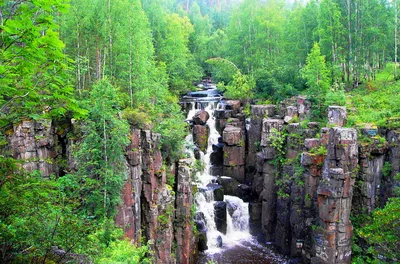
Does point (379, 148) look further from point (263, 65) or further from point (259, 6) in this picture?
point (259, 6)

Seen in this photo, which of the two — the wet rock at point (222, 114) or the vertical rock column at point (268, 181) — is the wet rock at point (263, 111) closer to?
the vertical rock column at point (268, 181)

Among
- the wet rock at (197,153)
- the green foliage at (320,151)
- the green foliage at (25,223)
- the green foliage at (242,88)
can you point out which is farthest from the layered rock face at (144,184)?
the green foliage at (242,88)

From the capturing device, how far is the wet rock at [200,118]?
44.8 meters

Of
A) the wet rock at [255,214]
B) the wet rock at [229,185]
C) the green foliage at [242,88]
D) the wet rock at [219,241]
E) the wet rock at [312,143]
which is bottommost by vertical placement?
the wet rock at [219,241]

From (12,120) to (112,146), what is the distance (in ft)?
46.3

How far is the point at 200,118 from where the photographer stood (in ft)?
147

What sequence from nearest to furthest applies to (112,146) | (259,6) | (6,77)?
(6,77)
(112,146)
(259,6)

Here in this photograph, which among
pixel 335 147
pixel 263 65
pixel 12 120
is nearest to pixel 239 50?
pixel 263 65

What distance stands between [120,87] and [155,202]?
40.8 ft

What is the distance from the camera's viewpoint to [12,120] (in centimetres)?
880

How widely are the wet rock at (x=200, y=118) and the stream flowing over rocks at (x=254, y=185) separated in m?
3.51

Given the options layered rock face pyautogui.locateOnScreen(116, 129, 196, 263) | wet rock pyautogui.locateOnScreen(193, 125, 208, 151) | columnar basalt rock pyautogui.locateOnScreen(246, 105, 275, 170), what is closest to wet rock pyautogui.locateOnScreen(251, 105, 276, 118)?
columnar basalt rock pyautogui.locateOnScreen(246, 105, 275, 170)

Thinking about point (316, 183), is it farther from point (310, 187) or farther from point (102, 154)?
point (102, 154)

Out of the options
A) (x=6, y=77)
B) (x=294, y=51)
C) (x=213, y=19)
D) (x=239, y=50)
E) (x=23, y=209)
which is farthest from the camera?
(x=213, y=19)
